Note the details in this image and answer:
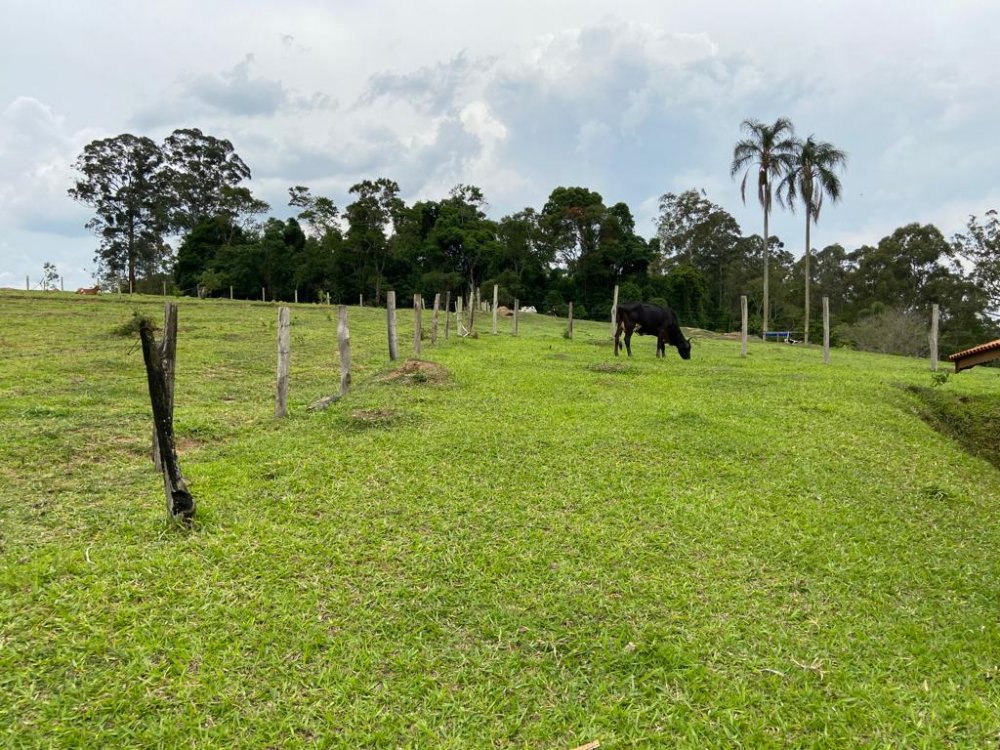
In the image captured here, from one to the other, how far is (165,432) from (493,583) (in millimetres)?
2548

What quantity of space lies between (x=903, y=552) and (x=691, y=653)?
239 centimetres

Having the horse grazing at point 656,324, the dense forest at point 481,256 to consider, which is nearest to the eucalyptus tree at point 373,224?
the dense forest at point 481,256

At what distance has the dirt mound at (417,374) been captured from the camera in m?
9.97

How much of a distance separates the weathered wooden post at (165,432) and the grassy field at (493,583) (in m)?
0.18

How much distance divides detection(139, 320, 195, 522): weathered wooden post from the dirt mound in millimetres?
5452

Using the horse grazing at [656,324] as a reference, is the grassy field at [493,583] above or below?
below

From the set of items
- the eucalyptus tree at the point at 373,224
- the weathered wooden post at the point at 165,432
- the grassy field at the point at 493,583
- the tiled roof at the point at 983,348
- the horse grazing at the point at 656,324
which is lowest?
the grassy field at the point at 493,583

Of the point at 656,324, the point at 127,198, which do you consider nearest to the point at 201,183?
the point at 127,198

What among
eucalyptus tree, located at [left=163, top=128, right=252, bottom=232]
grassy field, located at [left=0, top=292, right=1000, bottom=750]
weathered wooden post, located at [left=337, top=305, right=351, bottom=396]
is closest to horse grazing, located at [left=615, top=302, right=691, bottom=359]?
grassy field, located at [left=0, top=292, right=1000, bottom=750]

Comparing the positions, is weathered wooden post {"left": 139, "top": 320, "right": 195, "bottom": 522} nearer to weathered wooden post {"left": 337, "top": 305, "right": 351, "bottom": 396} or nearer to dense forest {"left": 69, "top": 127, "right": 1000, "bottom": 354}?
weathered wooden post {"left": 337, "top": 305, "right": 351, "bottom": 396}

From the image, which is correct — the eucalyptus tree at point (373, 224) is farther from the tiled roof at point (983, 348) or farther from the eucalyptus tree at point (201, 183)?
the tiled roof at point (983, 348)

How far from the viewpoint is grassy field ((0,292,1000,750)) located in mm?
2924

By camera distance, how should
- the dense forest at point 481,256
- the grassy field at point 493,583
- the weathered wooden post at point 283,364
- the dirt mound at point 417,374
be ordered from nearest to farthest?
the grassy field at point 493,583 → the weathered wooden post at point 283,364 → the dirt mound at point 417,374 → the dense forest at point 481,256

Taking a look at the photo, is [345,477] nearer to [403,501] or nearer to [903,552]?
[403,501]
